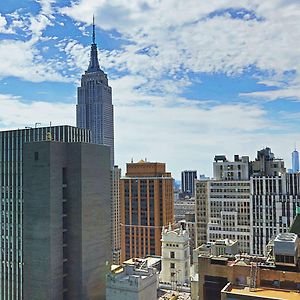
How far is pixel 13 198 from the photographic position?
12650 cm

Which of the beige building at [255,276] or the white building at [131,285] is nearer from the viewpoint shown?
the beige building at [255,276]

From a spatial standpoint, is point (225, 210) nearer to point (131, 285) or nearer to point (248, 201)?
point (248, 201)

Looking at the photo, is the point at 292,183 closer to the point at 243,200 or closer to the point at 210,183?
the point at 243,200

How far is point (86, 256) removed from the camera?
301 feet

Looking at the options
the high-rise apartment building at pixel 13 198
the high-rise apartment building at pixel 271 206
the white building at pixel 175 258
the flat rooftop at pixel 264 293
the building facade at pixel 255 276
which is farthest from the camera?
the high-rise apartment building at pixel 271 206

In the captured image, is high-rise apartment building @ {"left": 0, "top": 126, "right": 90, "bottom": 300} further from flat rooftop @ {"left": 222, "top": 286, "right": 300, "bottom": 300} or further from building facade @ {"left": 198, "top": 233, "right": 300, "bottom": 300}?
flat rooftop @ {"left": 222, "top": 286, "right": 300, "bottom": 300}

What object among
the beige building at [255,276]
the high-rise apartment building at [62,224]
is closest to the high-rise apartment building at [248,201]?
the high-rise apartment building at [62,224]

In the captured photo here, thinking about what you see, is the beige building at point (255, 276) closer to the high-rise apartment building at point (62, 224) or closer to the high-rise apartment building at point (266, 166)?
the high-rise apartment building at point (62, 224)

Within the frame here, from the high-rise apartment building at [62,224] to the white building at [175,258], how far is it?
38.5 metres

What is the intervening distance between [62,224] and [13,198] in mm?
41224

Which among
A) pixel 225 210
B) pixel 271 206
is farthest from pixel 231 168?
pixel 271 206

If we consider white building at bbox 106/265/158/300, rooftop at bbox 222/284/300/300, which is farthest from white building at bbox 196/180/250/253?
rooftop at bbox 222/284/300/300

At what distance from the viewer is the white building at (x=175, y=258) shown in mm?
130125

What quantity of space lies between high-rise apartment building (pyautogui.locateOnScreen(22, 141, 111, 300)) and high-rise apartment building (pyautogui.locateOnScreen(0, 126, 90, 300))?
27.7m
